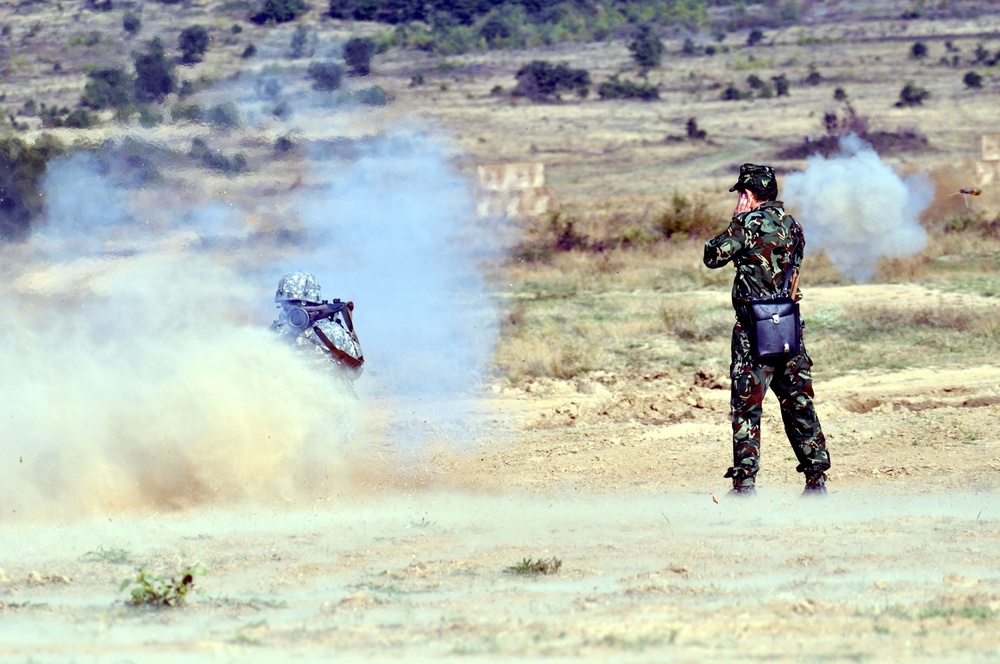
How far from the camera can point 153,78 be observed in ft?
51.6

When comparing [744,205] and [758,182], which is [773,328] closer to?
[744,205]

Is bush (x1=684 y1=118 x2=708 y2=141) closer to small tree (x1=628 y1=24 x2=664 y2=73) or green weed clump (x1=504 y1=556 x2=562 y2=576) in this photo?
small tree (x1=628 y1=24 x2=664 y2=73)

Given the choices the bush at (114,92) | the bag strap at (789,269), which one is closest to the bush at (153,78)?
the bush at (114,92)

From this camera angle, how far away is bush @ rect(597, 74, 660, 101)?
158 feet

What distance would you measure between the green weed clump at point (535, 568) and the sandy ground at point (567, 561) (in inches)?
2.0

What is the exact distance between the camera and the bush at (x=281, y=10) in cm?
4041

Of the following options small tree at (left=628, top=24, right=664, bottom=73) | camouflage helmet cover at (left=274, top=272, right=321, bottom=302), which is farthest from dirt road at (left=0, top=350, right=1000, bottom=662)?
small tree at (left=628, top=24, right=664, bottom=73)

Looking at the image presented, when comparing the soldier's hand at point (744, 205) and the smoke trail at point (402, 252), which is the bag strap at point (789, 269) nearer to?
the soldier's hand at point (744, 205)

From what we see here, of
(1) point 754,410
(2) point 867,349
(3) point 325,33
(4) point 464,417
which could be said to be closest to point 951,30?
(3) point 325,33

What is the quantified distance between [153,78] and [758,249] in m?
10.0

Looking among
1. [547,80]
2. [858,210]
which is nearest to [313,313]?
[858,210]

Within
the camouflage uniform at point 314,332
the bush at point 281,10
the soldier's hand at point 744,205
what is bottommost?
the camouflage uniform at point 314,332

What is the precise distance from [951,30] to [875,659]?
58.1 meters

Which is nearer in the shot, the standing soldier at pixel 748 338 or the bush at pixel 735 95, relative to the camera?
the standing soldier at pixel 748 338
